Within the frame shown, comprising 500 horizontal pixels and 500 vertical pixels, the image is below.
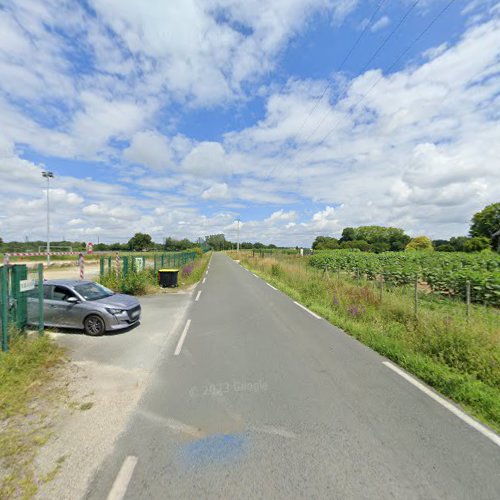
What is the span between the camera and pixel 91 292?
27.3 ft

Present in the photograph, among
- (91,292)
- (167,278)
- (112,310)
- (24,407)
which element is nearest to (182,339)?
(112,310)

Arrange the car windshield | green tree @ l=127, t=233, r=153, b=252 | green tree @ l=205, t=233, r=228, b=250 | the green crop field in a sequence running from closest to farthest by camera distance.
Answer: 1. the car windshield
2. the green crop field
3. green tree @ l=127, t=233, r=153, b=252
4. green tree @ l=205, t=233, r=228, b=250

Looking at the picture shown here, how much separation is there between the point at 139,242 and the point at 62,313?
12029cm

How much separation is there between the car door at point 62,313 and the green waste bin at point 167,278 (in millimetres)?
9446

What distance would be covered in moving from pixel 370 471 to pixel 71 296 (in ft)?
25.7

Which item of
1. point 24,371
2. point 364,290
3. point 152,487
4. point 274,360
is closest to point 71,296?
point 24,371

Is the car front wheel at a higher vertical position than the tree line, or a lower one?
lower

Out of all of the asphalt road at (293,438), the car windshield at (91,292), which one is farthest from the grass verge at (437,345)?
the car windshield at (91,292)

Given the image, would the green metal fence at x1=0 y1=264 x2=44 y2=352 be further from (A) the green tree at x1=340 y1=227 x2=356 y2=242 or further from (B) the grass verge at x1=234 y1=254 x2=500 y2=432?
(A) the green tree at x1=340 y1=227 x2=356 y2=242

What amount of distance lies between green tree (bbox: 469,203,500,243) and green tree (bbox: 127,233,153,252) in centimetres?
10679

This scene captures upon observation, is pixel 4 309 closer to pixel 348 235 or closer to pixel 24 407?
pixel 24 407

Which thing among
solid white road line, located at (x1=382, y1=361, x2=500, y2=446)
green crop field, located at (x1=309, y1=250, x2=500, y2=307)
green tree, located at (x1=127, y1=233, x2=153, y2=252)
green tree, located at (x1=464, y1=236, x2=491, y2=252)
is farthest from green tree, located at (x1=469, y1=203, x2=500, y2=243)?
green tree, located at (x1=127, y1=233, x2=153, y2=252)

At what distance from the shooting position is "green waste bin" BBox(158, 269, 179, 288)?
17.2 meters

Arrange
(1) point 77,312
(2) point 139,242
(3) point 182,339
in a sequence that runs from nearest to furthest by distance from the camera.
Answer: (3) point 182,339 < (1) point 77,312 < (2) point 139,242
